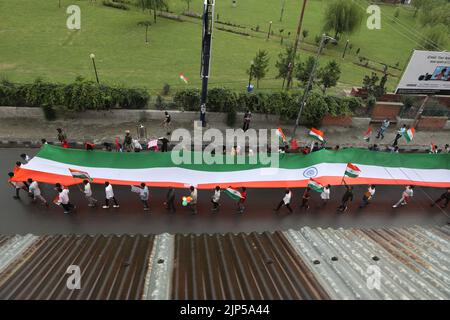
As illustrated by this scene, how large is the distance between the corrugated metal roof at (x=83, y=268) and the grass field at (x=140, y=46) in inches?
575

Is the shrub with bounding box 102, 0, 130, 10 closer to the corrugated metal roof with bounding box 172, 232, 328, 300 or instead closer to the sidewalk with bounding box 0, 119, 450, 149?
the sidewalk with bounding box 0, 119, 450, 149

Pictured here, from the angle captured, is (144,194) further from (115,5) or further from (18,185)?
(115,5)

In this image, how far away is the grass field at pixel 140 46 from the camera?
23484 millimetres

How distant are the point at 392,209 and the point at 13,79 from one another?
23.6 m

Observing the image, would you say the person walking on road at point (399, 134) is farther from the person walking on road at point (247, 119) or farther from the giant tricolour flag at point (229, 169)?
the person walking on road at point (247, 119)

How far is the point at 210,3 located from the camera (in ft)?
43.9

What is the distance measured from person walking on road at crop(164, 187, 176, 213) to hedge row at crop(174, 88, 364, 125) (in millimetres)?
7559

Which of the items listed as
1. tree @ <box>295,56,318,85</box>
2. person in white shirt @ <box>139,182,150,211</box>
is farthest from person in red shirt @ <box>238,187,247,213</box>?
tree @ <box>295,56,318,85</box>

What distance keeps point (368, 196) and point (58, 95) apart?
51.1 feet

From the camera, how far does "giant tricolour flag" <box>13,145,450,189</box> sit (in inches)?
473

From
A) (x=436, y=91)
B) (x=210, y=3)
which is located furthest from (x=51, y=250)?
(x=436, y=91)

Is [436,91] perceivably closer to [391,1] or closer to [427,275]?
[427,275]

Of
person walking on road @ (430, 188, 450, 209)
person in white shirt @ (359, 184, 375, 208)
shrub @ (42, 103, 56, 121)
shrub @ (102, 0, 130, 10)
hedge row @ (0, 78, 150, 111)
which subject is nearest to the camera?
person in white shirt @ (359, 184, 375, 208)
